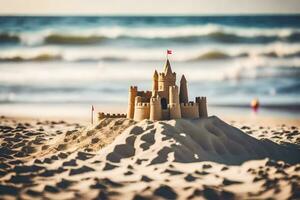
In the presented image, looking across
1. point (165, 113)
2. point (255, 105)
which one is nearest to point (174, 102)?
point (165, 113)

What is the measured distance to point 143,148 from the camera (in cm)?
1631

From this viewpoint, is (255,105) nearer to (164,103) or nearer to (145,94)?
(145,94)

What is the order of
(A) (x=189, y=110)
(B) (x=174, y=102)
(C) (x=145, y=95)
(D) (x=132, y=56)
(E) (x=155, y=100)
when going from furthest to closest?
(D) (x=132, y=56) < (C) (x=145, y=95) < (A) (x=189, y=110) < (B) (x=174, y=102) < (E) (x=155, y=100)

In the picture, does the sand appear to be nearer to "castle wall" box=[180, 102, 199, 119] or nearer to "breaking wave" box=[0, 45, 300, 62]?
"castle wall" box=[180, 102, 199, 119]

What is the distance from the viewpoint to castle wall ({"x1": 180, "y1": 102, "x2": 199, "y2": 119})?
58.4 ft

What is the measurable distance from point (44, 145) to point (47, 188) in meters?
5.91

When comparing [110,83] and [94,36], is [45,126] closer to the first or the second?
[110,83]

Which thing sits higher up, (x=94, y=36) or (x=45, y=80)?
(x=94, y=36)

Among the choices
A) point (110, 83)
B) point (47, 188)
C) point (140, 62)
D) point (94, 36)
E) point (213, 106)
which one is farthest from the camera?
point (94, 36)

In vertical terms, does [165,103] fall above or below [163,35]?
below

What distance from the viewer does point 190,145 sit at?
54.3 ft

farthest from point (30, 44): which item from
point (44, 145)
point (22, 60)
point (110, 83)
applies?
point (44, 145)

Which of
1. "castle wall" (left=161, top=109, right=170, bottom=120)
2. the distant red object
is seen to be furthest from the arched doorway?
the distant red object

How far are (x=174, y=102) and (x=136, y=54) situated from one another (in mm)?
27565
